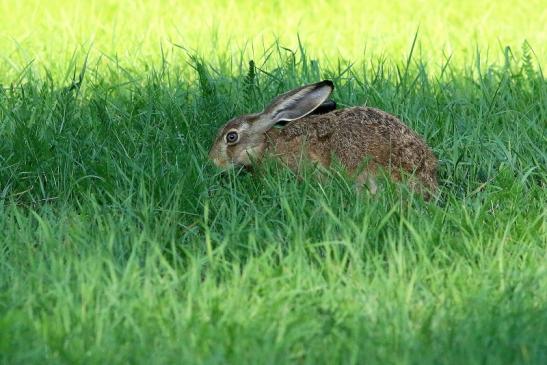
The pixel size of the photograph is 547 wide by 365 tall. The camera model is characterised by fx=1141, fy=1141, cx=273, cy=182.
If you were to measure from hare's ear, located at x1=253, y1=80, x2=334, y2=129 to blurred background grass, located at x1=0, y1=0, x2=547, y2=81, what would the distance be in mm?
1615

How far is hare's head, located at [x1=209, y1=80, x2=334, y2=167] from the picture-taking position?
19.2 feet

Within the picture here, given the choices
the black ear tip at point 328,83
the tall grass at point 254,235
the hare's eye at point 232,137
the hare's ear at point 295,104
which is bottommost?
the tall grass at point 254,235

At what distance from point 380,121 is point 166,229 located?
1.33m

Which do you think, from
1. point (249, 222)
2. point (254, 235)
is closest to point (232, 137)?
point (249, 222)

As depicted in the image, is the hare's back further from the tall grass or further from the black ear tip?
the black ear tip

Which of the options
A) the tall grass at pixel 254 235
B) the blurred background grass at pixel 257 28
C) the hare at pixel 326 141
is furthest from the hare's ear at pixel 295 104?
the blurred background grass at pixel 257 28

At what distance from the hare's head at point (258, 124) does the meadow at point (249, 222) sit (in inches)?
7.1

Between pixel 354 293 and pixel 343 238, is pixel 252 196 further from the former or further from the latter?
pixel 354 293

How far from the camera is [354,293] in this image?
13.4ft

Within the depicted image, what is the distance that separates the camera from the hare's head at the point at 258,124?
19.2 feet

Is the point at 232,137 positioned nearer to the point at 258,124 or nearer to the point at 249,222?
the point at 258,124

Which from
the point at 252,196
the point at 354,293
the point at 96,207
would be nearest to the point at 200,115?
the point at 252,196

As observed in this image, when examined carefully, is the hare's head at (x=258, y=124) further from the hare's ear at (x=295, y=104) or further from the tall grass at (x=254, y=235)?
the tall grass at (x=254, y=235)

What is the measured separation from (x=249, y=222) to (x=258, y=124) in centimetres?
110
